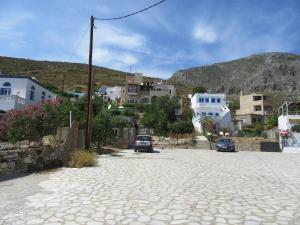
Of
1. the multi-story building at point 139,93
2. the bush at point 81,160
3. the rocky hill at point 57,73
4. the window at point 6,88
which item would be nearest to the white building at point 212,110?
the multi-story building at point 139,93

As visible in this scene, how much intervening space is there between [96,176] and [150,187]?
3188 millimetres

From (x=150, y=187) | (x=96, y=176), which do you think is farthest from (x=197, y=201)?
(x=96, y=176)

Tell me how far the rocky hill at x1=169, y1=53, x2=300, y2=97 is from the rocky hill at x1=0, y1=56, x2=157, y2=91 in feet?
152

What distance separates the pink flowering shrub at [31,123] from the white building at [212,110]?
1629 inches

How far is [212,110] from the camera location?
6944cm

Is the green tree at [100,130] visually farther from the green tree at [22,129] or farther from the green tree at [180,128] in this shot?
the green tree at [180,128]

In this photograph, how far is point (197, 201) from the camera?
8.32 m

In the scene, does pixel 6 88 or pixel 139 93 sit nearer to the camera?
pixel 6 88

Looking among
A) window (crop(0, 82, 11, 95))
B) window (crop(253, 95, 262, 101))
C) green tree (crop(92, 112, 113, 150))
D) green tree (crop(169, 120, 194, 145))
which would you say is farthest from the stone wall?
window (crop(253, 95, 262, 101))

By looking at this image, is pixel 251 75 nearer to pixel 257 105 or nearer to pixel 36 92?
pixel 257 105

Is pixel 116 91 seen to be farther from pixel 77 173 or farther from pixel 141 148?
pixel 77 173

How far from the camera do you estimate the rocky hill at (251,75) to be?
152000 millimetres

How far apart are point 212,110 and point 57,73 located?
77494mm

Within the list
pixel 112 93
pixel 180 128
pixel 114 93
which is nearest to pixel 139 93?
pixel 114 93
